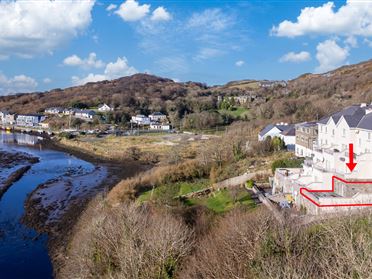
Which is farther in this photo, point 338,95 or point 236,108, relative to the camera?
point 236,108

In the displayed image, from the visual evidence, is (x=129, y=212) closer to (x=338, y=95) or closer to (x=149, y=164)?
(x=149, y=164)

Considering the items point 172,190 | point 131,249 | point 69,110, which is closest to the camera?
point 131,249

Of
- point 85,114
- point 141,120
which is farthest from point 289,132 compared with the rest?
point 85,114

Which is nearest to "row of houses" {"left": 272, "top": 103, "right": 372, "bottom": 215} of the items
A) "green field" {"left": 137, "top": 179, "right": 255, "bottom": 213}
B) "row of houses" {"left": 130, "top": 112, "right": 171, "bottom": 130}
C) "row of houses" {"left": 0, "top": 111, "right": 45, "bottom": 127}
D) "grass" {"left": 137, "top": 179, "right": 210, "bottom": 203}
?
"green field" {"left": 137, "top": 179, "right": 255, "bottom": 213}

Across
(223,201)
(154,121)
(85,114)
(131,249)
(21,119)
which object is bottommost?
(223,201)

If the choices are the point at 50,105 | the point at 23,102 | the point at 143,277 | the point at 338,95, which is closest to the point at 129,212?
the point at 143,277

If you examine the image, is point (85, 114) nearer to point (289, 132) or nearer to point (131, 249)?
point (289, 132)
